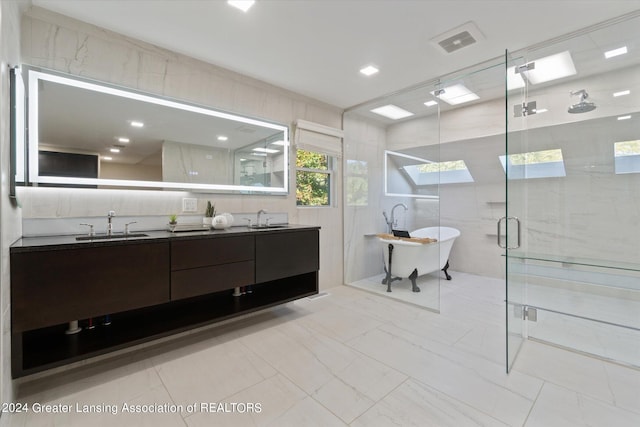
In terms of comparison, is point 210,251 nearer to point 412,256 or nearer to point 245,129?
point 245,129

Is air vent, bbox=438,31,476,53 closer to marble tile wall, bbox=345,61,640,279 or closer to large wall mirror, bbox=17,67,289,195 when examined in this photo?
marble tile wall, bbox=345,61,640,279

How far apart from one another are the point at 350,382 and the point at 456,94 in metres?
3.65

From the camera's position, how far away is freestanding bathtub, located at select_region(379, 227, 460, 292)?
11.6ft

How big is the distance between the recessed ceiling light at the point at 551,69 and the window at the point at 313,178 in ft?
7.77

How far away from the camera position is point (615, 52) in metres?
2.42

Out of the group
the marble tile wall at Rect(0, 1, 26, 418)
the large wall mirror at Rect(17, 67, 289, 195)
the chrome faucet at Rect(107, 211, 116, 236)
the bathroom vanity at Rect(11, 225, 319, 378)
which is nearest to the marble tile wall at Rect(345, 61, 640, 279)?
the large wall mirror at Rect(17, 67, 289, 195)

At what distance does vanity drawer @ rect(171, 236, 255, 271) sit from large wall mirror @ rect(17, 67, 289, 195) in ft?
2.22

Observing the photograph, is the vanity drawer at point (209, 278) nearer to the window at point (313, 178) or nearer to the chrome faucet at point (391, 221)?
the window at point (313, 178)

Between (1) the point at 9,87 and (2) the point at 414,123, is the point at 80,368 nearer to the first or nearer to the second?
(1) the point at 9,87

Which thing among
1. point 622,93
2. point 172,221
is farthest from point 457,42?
point 172,221

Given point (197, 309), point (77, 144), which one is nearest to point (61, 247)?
point (77, 144)

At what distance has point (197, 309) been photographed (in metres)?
2.35

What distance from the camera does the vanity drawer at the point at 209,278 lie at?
6.45ft

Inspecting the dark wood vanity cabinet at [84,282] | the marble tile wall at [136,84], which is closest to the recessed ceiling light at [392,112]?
the marble tile wall at [136,84]
